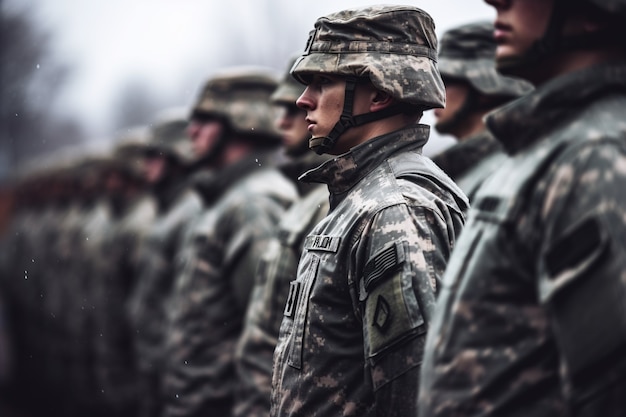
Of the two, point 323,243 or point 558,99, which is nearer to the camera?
point 558,99

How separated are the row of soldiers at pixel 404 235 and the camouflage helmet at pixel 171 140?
2.41 meters

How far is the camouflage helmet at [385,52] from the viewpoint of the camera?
4.03m

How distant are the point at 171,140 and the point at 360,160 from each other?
7119 mm

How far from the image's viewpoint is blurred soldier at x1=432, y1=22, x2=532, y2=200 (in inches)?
230

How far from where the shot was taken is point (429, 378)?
2.80m

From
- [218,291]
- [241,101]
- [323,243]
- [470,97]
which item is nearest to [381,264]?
[323,243]

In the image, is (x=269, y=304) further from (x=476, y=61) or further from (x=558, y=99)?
(x=558, y=99)

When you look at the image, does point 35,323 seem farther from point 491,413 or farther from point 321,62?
point 491,413

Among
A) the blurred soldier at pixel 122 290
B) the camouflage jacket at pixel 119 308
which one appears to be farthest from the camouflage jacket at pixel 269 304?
the camouflage jacket at pixel 119 308

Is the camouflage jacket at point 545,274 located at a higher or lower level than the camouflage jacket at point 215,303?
higher

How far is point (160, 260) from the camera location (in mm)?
9547

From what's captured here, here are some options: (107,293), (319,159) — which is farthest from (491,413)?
(107,293)

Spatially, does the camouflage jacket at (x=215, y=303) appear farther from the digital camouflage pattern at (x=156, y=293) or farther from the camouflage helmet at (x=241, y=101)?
the digital camouflage pattern at (x=156, y=293)

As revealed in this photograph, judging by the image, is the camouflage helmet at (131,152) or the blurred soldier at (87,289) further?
the blurred soldier at (87,289)
